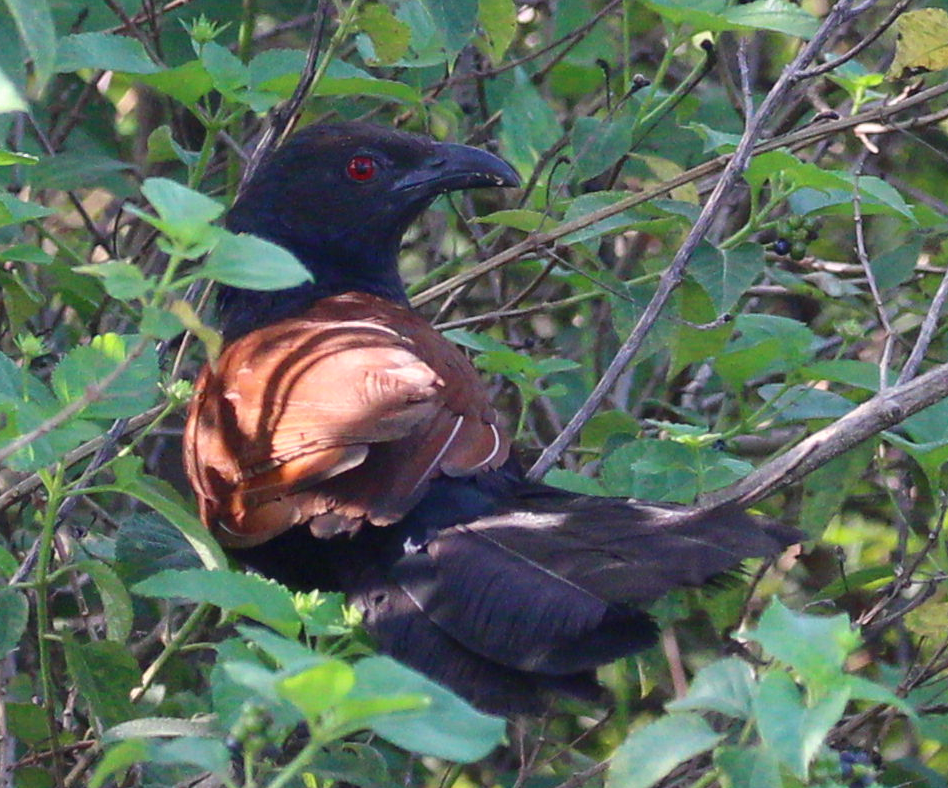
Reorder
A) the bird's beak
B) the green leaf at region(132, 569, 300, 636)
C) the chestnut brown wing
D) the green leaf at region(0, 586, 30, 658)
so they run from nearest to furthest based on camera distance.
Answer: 1. the green leaf at region(132, 569, 300, 636)
2. the green leaf at region(0, 586, 30, 658)
3. the chestnut brown wing
4. the bird's beak

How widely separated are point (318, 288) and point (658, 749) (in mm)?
2211

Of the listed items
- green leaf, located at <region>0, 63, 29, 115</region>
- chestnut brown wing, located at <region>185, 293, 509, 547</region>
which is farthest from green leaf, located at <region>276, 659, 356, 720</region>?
chestnut brown wing, located at <region>185, 293, 509, 547</region>

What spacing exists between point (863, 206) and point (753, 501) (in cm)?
89

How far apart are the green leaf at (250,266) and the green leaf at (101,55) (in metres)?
1.19

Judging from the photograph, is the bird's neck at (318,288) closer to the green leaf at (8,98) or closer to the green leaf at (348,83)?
the green leaf at (348,83)

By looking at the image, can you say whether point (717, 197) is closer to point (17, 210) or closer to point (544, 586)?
point (544, 586)

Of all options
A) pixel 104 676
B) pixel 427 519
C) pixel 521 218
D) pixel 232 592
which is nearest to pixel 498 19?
pixel 521 218

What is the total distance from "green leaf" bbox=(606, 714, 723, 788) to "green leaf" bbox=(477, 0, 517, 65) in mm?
1794

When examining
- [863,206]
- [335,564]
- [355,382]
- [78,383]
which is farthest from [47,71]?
[863,206]

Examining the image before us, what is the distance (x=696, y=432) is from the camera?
261cm

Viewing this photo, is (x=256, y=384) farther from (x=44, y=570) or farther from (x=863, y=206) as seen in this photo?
(x=863, y=206)

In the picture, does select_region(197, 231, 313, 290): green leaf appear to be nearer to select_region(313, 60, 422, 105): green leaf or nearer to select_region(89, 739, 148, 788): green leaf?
select_region(89, 739, 148, 788): green leaf

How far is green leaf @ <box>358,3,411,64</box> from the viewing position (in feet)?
9.19

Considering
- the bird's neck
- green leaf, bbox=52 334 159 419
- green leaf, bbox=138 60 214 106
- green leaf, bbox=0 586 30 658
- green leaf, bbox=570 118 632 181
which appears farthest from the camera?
the bird's neck
